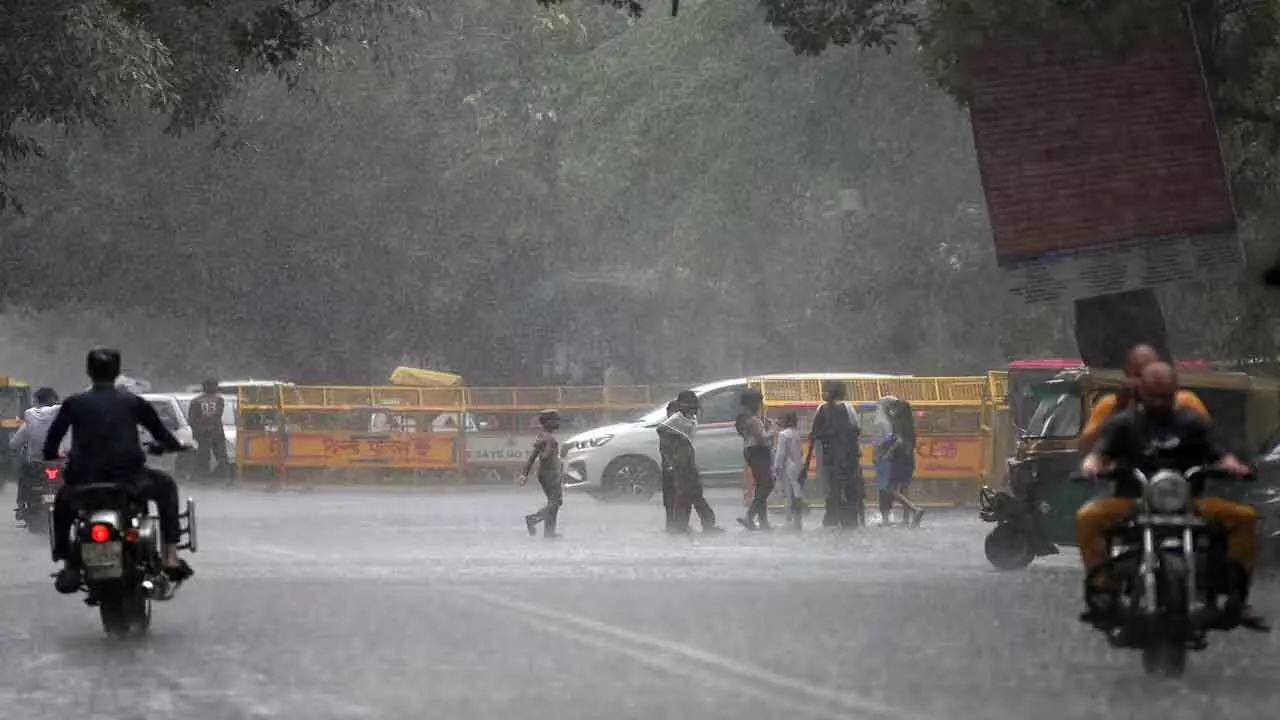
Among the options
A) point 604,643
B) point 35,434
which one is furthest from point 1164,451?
point 35,434

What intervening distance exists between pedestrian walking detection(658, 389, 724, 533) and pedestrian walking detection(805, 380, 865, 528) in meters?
1.76

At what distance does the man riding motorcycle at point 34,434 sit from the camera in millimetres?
27938

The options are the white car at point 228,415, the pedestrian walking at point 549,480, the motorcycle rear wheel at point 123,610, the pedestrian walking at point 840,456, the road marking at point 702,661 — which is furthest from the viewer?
the white car at point 228,415

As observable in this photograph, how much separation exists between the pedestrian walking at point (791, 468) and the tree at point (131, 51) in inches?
293

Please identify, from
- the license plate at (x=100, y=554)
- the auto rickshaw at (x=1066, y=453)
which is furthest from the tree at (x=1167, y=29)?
the license plate at (x=100, y=554)

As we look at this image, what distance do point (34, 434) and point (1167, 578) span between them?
18.6 m

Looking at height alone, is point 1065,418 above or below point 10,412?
below

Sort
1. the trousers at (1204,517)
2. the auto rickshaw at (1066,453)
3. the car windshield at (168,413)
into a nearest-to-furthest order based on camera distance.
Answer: the trousers at (1204,517)
the auto rickshaw at (1066,453)
the car windshield at (168,413)

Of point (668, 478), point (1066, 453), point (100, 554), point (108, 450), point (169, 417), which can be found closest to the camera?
point (100, 554)

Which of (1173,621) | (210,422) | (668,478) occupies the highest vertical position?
(210,422)

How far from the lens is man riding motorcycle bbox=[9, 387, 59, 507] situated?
27938 millimetres

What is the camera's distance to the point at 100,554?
14.2 m

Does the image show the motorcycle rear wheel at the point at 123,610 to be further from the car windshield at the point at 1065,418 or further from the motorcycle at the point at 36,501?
the motorcycle at the point at 36,501

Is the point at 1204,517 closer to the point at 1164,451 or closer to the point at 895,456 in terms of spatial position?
the point at 1164,451
